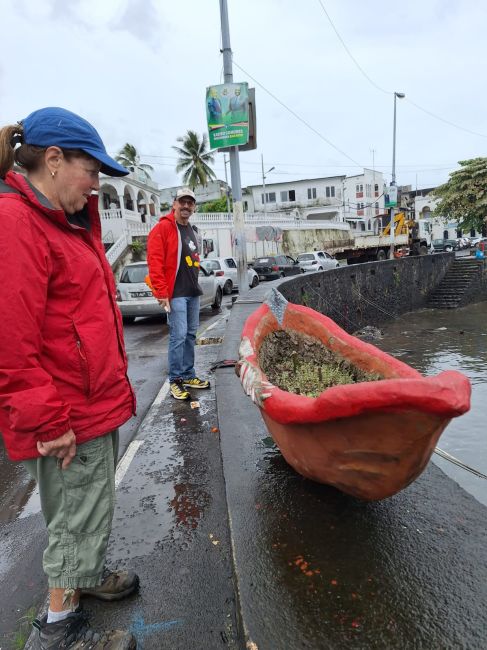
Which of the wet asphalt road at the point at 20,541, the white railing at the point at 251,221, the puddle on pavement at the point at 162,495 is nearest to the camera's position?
the wet asphalt road at the point at 20,541

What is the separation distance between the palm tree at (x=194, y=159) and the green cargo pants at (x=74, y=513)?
45.3 metres

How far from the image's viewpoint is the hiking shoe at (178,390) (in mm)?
4363

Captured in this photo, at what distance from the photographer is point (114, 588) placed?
1.84m

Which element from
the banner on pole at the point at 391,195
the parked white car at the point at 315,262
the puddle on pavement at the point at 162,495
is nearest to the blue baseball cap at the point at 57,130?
the puddle on pavement at the point at 162,495

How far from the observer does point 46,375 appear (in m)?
1.37

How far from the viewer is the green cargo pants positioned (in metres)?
1.53

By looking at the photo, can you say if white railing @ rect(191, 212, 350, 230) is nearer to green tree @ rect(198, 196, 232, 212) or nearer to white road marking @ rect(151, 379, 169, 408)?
green tree @ rect(198, 196, 232, 212)

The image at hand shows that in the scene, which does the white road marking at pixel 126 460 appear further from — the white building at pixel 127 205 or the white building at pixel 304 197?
the white building at pixel 304 197

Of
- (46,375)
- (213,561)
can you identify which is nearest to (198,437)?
(213,561)

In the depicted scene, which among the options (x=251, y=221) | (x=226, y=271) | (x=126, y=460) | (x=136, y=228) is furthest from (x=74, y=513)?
(x=251, y=221)

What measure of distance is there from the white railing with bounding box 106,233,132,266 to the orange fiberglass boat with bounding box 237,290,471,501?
18.7 meters

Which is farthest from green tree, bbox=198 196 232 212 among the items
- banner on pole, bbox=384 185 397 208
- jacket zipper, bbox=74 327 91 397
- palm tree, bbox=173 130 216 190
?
jacket zipper, bbox=74 327 91 397

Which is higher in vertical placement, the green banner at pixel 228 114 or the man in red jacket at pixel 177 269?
the green banner at pixel 228 114

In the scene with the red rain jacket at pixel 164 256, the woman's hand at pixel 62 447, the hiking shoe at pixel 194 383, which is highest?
the red rain jacket at pixel 164 256
